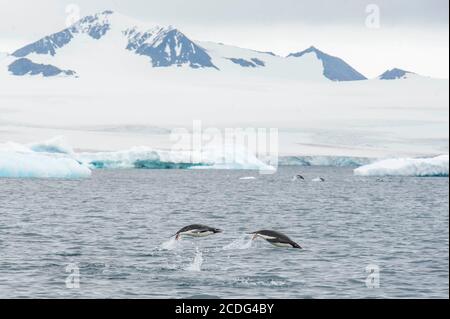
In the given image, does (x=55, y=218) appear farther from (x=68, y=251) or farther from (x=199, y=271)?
(x=199, y=271)

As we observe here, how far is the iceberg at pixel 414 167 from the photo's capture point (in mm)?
127750

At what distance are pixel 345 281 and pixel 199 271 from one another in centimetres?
400

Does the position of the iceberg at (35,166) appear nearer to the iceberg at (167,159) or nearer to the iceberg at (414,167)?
the iceberg at (167,159)

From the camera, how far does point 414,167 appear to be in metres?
131

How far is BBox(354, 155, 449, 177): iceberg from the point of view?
419 ft

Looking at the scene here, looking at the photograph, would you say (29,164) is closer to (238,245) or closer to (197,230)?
(238,245)

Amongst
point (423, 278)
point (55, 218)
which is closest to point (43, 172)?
point (55, 218)

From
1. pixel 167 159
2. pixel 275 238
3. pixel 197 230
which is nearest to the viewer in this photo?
pixel 197 230

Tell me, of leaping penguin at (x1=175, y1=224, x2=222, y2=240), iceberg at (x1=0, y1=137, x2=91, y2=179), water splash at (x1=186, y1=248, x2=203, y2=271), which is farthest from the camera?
iceberg at (x1=0, y1=137, x2=91, y2=179)

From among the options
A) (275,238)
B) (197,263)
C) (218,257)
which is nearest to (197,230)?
(218,257)

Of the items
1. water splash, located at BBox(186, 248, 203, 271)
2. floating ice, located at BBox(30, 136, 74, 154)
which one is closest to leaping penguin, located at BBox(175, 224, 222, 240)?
water splash, located at BBox(186, 248, 203, 271)

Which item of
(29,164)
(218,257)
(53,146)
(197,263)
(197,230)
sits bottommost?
(29,164)

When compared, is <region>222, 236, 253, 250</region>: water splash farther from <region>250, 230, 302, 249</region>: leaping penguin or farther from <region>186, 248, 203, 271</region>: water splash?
<region>186, 248, 203, 271</region>: water splash

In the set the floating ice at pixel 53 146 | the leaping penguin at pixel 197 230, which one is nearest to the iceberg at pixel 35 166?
the floating ice at pixel 53 146
